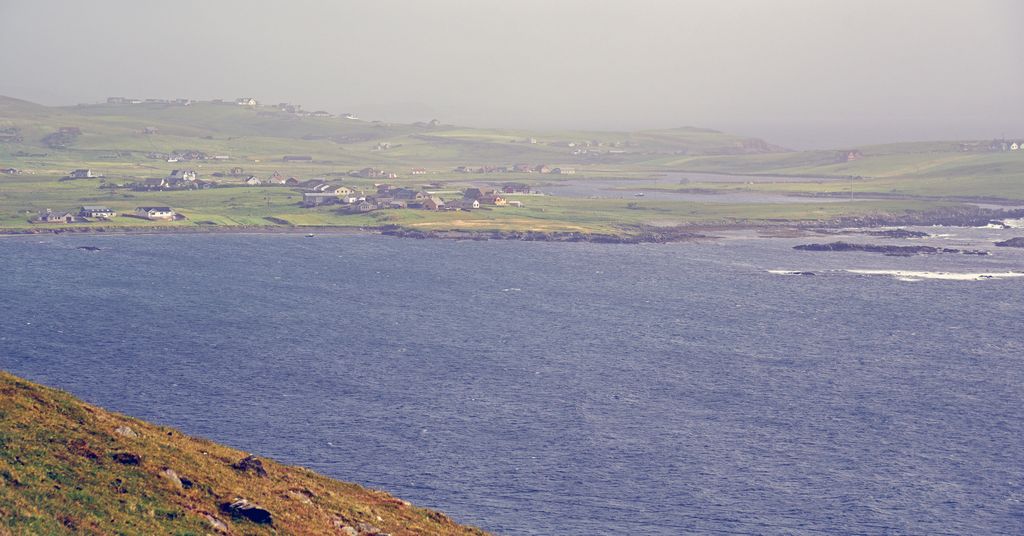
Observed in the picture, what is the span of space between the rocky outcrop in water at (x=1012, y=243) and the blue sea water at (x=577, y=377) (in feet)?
70.1

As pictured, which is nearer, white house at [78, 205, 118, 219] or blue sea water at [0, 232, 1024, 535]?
blue sea water at [0, 232, 1024, 535]

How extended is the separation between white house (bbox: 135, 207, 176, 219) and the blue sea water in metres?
38.9

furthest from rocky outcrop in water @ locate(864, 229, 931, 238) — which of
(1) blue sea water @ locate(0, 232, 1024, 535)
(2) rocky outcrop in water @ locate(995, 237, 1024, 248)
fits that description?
(1) blue sea water @ locate(0, 232, 1024, 535)

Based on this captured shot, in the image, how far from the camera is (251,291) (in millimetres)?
123812

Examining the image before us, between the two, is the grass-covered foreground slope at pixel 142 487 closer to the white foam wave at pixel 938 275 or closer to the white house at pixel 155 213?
the white foam wave at pixel 938 275

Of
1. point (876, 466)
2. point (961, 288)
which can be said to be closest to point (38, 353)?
point (876, 466)

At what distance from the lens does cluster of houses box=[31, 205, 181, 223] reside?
178 metres

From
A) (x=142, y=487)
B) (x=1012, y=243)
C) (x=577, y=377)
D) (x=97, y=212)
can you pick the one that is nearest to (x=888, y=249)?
(x=1012, y=243)

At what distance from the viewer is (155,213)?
18525 centimetres

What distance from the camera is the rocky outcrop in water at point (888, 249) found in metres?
161

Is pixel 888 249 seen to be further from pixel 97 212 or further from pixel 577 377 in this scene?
pixel 97 212

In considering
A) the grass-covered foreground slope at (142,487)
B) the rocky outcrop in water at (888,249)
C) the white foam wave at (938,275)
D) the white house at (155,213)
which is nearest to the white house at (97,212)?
the white house at (155,213)

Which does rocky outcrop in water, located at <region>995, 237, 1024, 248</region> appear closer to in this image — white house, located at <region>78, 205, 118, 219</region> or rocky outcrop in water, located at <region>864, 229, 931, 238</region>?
rocky outcrop in water, located at <region>864, 229, 931, 238</region>

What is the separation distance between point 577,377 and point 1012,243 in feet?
362
